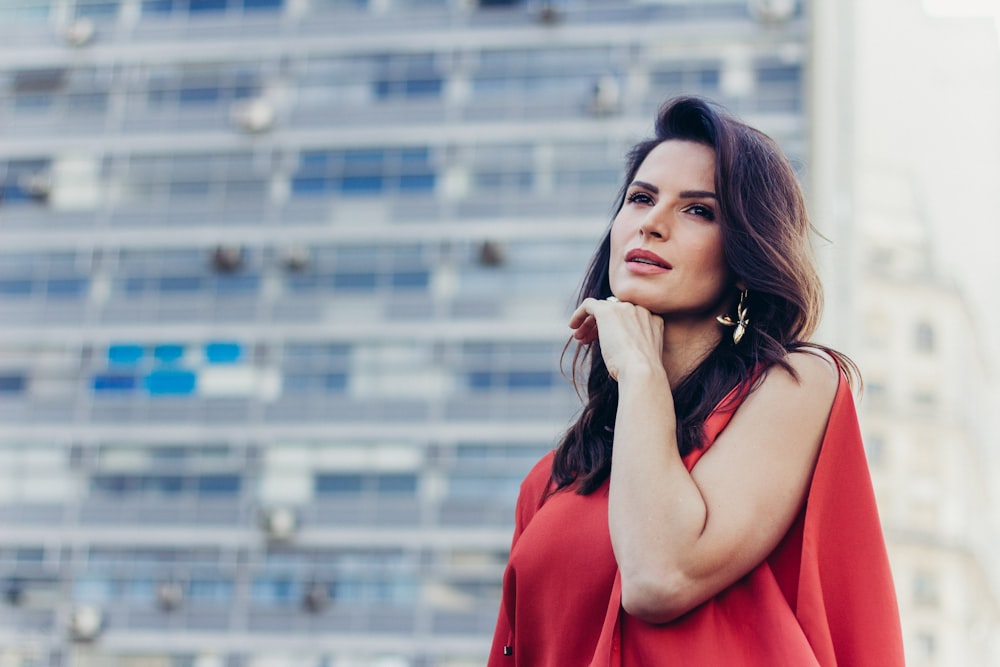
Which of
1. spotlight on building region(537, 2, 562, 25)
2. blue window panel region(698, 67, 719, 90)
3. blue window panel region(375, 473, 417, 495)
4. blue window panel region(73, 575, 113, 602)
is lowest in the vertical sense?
blue window panel region(73, 575, 113, 602)

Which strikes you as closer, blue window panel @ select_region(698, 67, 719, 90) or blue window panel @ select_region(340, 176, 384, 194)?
blue window panel @ select_region(698, 67, 719, 90)

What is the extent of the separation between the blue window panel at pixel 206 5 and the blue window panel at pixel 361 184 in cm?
450

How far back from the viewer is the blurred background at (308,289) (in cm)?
2459

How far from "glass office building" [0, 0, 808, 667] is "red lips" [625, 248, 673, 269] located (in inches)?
885

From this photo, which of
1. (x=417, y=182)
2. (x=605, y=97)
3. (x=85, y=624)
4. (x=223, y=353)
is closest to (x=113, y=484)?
(x=85, y=624)

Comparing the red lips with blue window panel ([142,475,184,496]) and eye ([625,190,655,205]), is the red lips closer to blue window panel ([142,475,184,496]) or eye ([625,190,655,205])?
eye ([625,190,655,205])

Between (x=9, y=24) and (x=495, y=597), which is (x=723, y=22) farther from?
(x=9, y=24)

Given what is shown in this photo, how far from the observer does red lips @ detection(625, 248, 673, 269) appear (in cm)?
192

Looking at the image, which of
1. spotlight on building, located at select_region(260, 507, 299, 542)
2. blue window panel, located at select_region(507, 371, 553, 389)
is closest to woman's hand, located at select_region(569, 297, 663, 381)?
blue window panel, located at select_region(507, 371, 553, 389)

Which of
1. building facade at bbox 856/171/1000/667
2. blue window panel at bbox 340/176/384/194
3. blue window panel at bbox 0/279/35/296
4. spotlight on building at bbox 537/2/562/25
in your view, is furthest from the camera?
building facade at bbox 856/171/1000/667

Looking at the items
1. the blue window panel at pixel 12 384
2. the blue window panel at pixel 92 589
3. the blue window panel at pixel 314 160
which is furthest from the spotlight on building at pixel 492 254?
the blue window panel at pixel 12 384

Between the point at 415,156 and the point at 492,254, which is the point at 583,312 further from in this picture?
the point at 415,156

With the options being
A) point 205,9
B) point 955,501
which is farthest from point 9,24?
point 955,501

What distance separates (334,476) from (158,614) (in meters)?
4.04
